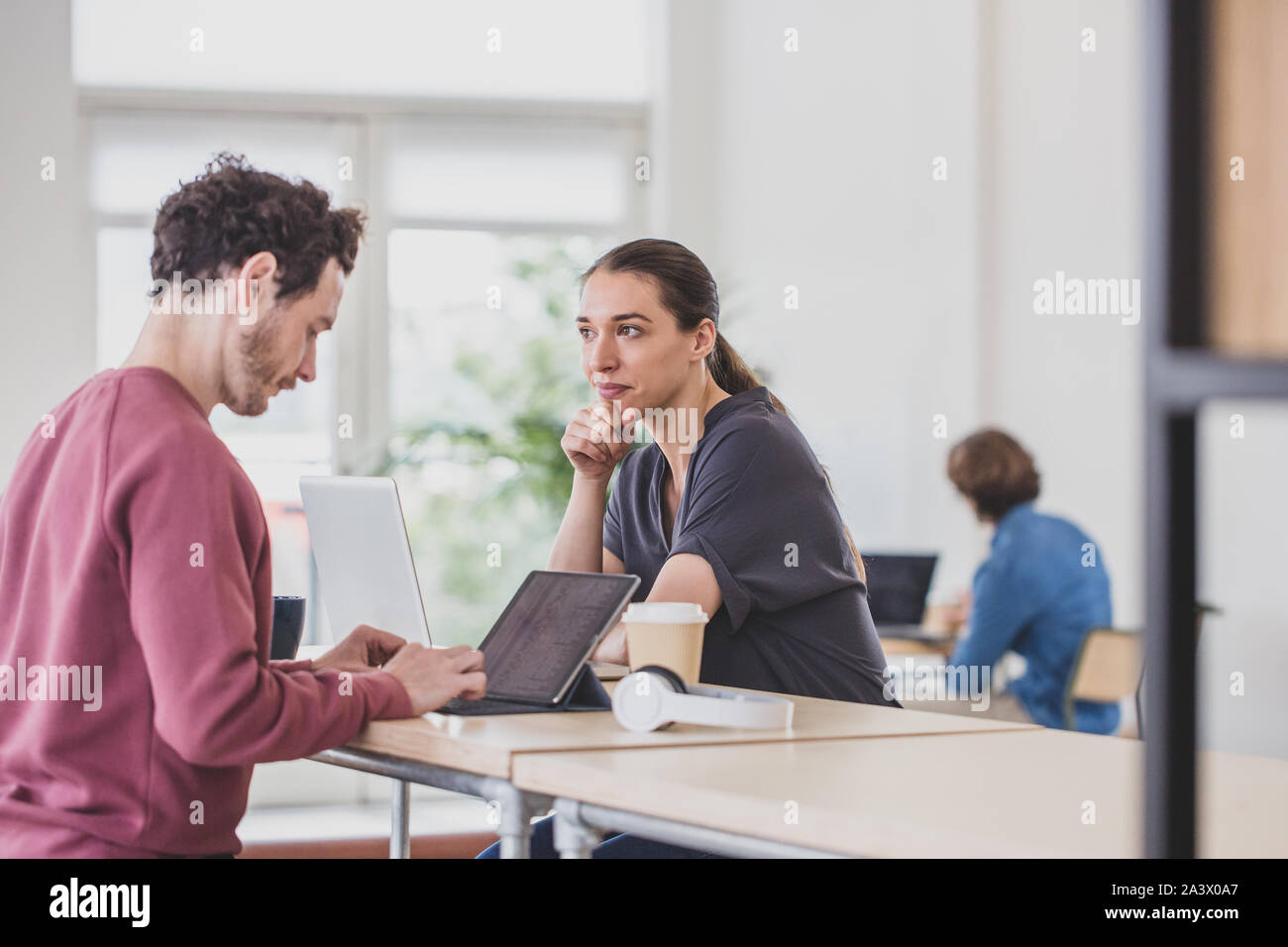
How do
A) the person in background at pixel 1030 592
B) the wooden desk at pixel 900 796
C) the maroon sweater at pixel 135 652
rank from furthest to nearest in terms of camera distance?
the person in background at pixel 1030 592, the maroon sweater at pixel 135 652, the wooden desk at pixel 900 796

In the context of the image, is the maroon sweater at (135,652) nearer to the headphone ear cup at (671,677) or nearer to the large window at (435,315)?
the headphone ear cup at (671,677)

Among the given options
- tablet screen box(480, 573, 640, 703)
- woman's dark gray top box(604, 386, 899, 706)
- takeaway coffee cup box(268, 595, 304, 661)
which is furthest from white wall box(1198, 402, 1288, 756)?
takeaway coffee cup box(268, 595, 304, 661)

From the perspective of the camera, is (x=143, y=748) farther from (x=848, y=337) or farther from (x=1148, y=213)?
(x=848, y=337)

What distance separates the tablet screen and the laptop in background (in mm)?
3082

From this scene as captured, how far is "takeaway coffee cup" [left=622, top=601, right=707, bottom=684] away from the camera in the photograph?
1.67 m

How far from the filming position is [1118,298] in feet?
15.5

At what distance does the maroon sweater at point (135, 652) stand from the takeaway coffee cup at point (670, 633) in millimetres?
429

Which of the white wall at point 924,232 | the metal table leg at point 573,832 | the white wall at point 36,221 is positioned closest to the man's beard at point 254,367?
the metal table leg at point 573,832

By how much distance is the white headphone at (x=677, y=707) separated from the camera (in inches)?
58.9

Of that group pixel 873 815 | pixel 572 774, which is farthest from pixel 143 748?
pixel 873 815

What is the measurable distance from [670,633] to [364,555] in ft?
1.53

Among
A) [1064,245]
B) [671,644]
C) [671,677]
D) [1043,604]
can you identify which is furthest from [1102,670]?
[671,677]

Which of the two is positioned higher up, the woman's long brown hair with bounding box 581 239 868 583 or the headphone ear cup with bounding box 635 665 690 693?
the woman's long brown hair with bounding box 581 239 868 583

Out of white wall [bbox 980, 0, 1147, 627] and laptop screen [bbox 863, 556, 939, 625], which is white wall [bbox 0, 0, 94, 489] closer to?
laptop screen [bbox 863, 556, 939, 625]
